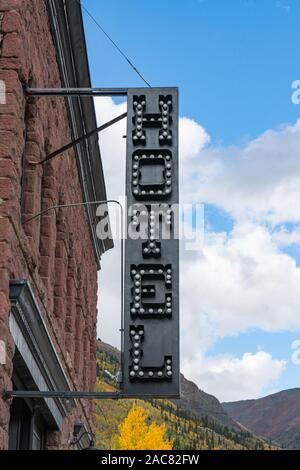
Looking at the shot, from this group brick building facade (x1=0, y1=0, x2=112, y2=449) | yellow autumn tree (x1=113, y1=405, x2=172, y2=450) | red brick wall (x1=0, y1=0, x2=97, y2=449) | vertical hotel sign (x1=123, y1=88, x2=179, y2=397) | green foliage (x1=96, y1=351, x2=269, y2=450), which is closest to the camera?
red brick wall (x1=0, y1=0, x2=97, y2=449)

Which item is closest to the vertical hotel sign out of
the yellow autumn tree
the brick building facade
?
the brick building facade

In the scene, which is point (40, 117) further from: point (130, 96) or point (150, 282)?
point (150, 282)

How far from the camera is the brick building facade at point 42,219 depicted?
11.4 metres

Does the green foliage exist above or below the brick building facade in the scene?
above

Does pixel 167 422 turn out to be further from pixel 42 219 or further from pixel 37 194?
pixel 37 194

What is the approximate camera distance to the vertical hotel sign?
38.2 ft

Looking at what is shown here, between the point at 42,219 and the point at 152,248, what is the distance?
128 inches

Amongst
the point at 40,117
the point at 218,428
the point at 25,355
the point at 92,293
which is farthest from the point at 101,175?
the point at 218,428

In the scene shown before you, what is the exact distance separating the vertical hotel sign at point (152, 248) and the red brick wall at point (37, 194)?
4.64 feet


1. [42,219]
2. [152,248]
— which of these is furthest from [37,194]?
[152,248]

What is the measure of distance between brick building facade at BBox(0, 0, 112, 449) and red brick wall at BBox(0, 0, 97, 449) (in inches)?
0.5

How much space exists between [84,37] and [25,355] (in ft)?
21.9

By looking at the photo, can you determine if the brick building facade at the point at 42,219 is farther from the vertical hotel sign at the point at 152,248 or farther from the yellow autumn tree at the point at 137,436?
the yellow autumn tree at the point at 137,436

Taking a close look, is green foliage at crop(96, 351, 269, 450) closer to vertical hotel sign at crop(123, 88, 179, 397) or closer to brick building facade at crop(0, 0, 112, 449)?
brick building facade at crop(0, 0, 112, 449)
